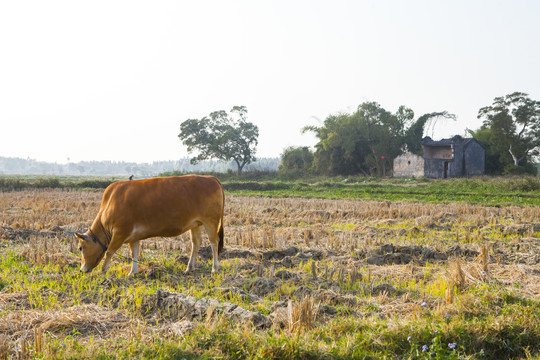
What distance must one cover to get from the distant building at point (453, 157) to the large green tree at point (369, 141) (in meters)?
2.51

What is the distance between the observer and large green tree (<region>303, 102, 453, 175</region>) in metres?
48.4

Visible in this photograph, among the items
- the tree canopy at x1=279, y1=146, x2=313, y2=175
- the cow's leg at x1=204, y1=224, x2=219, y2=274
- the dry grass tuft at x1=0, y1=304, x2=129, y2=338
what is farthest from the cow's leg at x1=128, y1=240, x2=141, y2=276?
the tree canopy at x1=279, y1=146, x2=313, y2=175

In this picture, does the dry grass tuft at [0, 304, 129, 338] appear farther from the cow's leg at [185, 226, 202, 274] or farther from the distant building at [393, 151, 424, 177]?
the distant building at [393, 151, 424, 177]

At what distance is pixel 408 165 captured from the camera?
44.9 metres

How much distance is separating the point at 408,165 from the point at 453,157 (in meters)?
4.27

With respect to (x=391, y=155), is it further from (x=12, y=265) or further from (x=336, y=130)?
(x=12, y=265)

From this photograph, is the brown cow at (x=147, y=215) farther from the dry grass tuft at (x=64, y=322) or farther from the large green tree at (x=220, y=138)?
the large green tree at (x=220, y=138)

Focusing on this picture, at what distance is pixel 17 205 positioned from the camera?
19297 mm

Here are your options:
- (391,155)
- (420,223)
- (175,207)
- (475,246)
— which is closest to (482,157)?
(391,155)

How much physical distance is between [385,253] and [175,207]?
4345 mm

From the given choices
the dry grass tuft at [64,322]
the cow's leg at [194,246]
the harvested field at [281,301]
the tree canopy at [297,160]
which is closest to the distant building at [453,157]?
the tree canopy at [297,160]

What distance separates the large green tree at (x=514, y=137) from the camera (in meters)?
47.0

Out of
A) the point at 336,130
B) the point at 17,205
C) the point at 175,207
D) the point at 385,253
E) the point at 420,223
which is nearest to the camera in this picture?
the point at 175,207

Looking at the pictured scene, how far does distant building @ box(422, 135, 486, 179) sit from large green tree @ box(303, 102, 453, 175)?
8.22 ft
